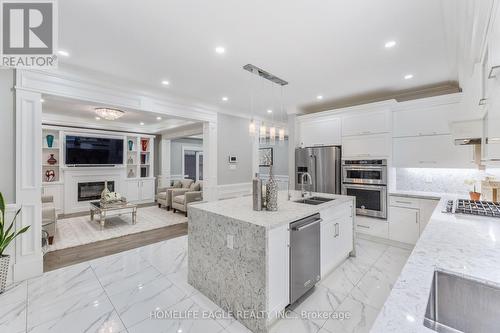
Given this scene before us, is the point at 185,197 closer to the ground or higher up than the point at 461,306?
closer to the ground

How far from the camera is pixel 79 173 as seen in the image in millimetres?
6320

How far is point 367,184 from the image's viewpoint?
12.6 feet

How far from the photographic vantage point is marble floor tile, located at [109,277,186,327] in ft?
6.61

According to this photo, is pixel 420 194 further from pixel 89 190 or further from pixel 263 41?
pixel 89 190

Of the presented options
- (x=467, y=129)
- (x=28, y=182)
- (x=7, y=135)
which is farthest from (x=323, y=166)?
(x=7, y=135)

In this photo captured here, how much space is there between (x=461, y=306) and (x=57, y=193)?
8.05m

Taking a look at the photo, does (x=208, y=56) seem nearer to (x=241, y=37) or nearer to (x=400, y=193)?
(x=241, y=37)

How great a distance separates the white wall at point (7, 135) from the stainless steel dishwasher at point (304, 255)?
3335 mm

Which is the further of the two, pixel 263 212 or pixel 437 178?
pixel 437 178

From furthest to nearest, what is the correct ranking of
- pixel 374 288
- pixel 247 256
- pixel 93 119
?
pixel 93 119 < pixel 374 288 < pixel 247 256

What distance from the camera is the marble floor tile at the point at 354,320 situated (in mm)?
1848

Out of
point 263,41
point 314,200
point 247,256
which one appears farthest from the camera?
point 314,200

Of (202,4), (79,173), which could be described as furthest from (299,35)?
(79,173)

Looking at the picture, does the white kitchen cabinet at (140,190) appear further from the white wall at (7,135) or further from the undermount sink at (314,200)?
the undermount sink at (314,200)
